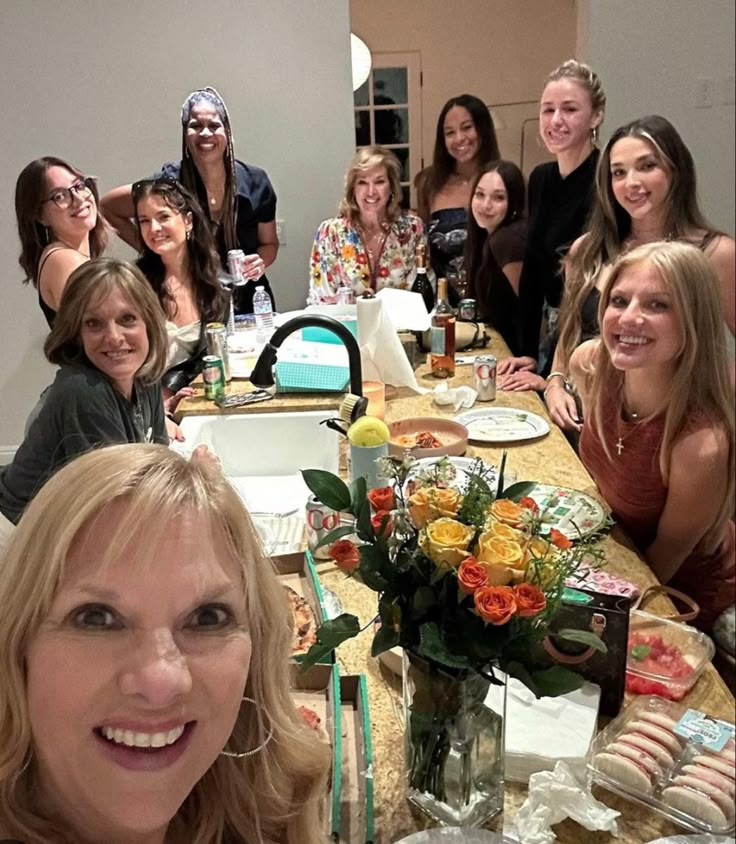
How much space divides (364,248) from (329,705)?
6.07 feet

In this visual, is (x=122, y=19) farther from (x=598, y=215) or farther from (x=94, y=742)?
(x=94, y=742)

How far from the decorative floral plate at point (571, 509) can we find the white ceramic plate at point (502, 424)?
0.88 feet

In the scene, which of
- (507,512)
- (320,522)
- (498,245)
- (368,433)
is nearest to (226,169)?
(498,245)

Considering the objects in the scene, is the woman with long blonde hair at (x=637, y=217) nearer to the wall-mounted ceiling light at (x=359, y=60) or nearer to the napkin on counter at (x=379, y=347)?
the napkin on counter at (x=379, y=347)

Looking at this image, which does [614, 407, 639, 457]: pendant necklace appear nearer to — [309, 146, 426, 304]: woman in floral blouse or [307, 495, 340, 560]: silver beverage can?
[307, 495, 340, 560]: silver beverage can

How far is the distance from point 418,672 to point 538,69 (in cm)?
116

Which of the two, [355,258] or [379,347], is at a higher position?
[355,258]

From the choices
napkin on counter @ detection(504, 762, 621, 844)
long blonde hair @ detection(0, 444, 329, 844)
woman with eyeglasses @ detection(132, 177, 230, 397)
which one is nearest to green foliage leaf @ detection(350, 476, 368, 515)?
long blonde hair @ detection(0, 444, 329, 844)

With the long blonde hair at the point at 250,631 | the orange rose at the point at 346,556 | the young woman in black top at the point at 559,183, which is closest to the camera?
the long blonde hair at the point at 250,631

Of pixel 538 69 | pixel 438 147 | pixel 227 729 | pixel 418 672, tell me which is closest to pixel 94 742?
pixel 227 729

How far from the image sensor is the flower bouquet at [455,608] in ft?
2.06

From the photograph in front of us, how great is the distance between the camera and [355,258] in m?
2.47

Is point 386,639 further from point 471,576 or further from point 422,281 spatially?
point 422,281

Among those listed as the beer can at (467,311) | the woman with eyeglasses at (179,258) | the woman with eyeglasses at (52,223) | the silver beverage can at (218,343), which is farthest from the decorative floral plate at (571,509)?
the woman with eyeglasses at (52,223)
